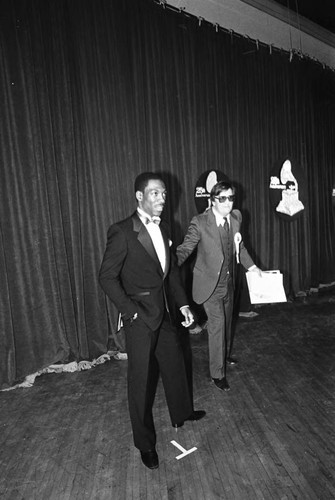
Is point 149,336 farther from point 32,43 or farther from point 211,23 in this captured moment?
point 211,23

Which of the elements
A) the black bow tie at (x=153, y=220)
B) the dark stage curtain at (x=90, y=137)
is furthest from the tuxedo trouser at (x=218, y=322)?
the dark stage curtain at (x=90, y=137)

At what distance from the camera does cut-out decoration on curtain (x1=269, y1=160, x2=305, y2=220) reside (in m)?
5.88

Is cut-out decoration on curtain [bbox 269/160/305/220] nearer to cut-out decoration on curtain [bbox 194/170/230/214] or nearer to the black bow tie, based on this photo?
cut-out decoration on curtain [bbox 194/170/230/214]

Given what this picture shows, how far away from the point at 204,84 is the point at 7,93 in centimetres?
252

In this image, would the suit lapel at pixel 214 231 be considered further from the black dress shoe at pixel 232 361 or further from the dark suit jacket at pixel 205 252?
the black dress shoe at pixel 232 361

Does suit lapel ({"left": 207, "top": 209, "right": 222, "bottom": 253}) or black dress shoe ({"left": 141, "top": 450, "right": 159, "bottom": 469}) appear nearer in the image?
black dress shoe ({"left": 141, "top": 450, "right": 159, "bottom": 469})

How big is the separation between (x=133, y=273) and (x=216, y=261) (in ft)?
3.31

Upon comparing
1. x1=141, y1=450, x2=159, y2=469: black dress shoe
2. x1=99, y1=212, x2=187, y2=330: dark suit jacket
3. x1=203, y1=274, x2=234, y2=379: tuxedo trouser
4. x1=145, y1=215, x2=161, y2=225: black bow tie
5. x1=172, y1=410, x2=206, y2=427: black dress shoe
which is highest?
x1=145, y1=215, x2=161, y2=225: black bow tie

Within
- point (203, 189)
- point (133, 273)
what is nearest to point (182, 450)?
point (133, 273)

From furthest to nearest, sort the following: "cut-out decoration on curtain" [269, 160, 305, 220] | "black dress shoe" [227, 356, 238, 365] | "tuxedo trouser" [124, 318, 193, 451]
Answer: "cut-out decoration on curtain" [269, 160, 305, 220] → "black dress shoe" [227, 356, 238, 365] → "tuxedo trouser" [124, 318, 193, 451]

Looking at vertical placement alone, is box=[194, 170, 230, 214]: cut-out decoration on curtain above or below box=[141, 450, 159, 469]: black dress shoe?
above

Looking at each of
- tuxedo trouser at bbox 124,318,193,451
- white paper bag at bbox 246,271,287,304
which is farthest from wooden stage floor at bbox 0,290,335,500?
white paper bag at bbox 246,271,287,304

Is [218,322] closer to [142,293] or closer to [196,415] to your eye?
[196,415]

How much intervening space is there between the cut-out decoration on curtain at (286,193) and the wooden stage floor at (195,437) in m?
2.54
